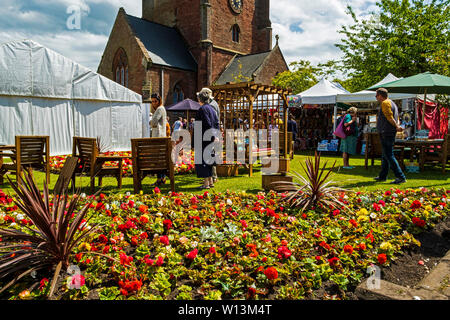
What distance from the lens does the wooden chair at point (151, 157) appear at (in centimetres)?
603

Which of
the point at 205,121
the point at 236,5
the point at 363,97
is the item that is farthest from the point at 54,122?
the point at 236,5

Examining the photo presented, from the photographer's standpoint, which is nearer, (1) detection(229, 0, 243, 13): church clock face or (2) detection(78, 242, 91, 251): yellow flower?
(2) detection(78, 242, 91, 251): yellow flower

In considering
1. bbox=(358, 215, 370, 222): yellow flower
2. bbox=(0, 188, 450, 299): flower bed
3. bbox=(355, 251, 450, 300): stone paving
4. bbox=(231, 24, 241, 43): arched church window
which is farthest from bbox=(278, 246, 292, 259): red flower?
bbox=(231, 24, 241, 43): arched church window

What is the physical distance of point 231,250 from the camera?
312 cm

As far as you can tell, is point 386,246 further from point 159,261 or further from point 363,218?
point 159,261

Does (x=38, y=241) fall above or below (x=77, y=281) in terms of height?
above

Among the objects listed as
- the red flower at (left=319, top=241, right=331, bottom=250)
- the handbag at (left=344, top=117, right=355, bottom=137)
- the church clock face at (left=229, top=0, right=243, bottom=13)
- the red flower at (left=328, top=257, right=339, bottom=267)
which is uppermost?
the church clock face at (left=229, top=0, right=243, bottom=13)

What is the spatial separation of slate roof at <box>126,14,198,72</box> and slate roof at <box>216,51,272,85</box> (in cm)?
320

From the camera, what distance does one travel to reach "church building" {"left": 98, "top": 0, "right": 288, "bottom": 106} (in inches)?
1192

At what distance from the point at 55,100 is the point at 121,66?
20002mm

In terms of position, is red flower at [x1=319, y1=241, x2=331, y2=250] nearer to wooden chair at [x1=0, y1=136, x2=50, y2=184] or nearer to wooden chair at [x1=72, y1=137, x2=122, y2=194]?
wooden chair at [x1=72, y1=137, x2=122, y2=194]

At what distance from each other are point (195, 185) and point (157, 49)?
27336 mm

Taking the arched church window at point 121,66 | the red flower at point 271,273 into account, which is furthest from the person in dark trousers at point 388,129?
the arched church window at point 121,66
